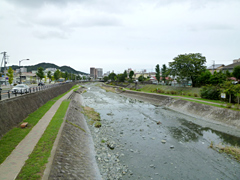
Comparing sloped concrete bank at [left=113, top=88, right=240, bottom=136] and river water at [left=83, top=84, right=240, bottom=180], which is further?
sloped concrete bank at [left=113, top=88, right=240, bottom=136]

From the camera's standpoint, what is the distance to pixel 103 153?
1395 cm

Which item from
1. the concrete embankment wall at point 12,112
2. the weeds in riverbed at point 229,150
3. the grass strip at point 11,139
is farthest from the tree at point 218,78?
the grass strip at point 11,139

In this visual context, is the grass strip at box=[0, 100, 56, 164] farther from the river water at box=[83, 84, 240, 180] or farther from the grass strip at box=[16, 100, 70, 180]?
the river water at box=[83, 84, 240, 180]

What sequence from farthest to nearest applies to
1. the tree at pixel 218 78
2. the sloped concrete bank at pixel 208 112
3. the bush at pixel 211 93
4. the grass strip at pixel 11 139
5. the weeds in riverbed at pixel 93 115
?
the tree at pixel 218 78 → the bush at pixel 211 93 → the weeds in riverbed at pixel 93 115 → the sloped concrete bank at pixel 208 112 → the grass strip at pixel 11 139

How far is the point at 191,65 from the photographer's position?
157 feet

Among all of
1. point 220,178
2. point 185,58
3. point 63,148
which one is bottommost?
point 220,178

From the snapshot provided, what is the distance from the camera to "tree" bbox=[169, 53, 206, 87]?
46906 mm

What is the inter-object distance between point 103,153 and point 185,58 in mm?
43260

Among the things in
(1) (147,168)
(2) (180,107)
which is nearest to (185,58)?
(2) (180,107)

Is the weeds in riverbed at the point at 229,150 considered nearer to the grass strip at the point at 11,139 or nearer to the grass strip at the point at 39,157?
the grass strip at the point at 39,157

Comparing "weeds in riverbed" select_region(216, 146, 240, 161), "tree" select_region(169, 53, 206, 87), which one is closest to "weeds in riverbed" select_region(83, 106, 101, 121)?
"weeds in riverbed" select_region(216, 146, 240, 161)

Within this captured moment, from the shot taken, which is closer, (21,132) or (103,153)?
(21,132)

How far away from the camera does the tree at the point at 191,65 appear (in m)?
46.9

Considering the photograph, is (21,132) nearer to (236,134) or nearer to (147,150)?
(147,150)
